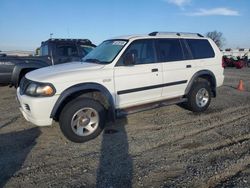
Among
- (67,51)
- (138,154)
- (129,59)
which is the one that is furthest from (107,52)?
(67,51)

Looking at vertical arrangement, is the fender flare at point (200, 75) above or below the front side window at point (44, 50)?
below

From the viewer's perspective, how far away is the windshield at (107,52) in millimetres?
5915

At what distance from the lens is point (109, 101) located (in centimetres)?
559

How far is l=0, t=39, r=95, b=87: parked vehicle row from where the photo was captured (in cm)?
966

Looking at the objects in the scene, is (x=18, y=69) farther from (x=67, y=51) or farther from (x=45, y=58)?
(x=67, y=51)

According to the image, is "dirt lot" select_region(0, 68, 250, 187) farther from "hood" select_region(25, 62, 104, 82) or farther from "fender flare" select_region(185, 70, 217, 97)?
"hood" select_region(25, 62, 104, 82)

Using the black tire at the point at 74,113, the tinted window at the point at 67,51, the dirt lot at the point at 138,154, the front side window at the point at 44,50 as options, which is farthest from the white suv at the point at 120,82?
the front side window at the point at 44,50

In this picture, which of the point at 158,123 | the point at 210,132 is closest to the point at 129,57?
the point at 158,123

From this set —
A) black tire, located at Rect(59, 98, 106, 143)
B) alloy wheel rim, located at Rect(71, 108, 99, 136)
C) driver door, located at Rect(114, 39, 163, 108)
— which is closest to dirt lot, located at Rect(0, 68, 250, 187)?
black tire, located at Rect(59, 98, 106, 143)

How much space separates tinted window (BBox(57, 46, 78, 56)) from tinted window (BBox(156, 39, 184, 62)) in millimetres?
4774

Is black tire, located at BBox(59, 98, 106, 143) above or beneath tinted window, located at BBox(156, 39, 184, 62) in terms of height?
beneath

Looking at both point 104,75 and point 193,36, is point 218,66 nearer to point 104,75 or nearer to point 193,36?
point 193,36

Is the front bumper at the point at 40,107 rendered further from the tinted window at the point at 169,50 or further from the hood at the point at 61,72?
the tinted window at the point at 169,50

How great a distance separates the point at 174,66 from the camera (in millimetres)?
6586
